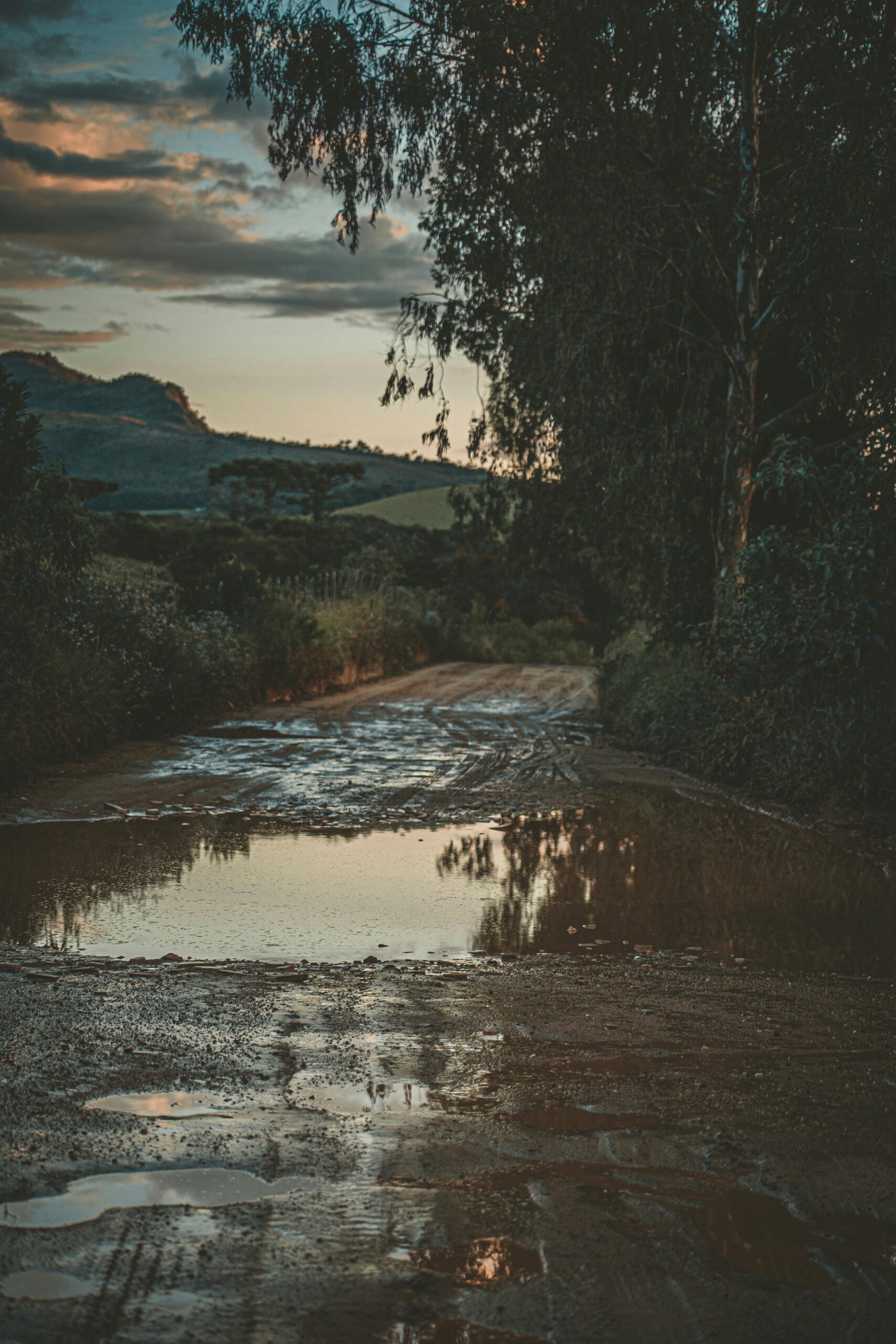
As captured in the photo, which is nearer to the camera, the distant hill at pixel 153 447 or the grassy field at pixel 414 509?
the grassy field at pixel 414 509

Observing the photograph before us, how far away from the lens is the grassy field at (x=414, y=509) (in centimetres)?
6594

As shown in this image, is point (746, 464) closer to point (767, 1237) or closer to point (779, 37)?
point (779, 37)

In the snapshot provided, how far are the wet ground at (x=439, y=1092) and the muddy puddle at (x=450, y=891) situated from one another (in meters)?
0.03

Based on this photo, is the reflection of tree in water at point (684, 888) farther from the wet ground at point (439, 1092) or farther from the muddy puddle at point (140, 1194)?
the muddy puddle at point (140, 1194)

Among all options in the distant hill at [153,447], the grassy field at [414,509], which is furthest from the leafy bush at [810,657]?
the distant hill at [153,447]

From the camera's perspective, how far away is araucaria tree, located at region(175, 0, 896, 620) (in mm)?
10469

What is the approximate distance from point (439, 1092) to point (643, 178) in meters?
10.0

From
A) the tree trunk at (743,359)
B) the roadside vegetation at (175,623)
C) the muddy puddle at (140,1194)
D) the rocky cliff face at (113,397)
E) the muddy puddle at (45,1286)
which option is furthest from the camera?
the rocky cliff face at (113,397)

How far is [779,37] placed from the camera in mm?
11016

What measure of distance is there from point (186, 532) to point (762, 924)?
110 feet

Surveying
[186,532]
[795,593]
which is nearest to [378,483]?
[186,532]

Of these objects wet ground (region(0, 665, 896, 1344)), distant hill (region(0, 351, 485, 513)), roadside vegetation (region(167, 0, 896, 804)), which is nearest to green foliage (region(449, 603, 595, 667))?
roadside vegetation (region(167, 0, 896, 804))

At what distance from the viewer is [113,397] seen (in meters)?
97.4

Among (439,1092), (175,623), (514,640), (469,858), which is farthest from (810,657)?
(514,640)
